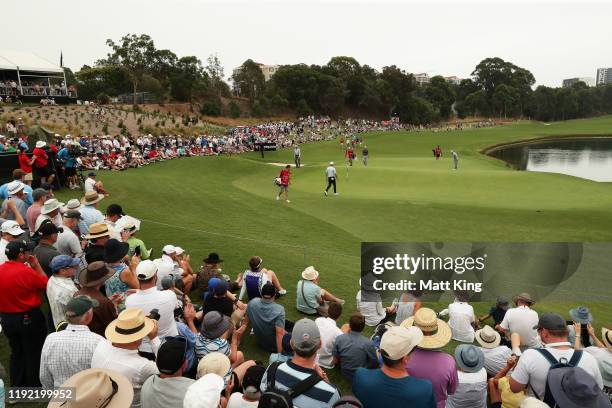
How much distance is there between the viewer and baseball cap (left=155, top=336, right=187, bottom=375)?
362cm

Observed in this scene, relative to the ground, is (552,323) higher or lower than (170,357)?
lower

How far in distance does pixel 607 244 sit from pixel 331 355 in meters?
12.9

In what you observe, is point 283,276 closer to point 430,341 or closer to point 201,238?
point 201,238

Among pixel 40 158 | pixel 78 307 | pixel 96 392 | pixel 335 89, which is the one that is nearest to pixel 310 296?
pixel 78 307

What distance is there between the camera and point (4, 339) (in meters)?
6.67

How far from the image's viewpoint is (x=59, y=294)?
536 centimetres

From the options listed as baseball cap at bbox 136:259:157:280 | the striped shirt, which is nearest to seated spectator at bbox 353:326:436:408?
the striped shirt

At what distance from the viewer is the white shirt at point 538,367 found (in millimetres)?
4258

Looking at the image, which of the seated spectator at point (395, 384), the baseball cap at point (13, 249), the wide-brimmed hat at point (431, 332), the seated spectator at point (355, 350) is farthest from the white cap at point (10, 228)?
the wide-brimmed hat at point (431, 332)

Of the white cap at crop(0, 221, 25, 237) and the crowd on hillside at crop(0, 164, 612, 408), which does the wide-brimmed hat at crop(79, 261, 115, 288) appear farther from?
the white cap at crop(0, 221, 25, 237)

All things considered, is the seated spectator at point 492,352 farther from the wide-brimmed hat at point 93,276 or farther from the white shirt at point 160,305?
the wide-brimmed hat at point 93,276

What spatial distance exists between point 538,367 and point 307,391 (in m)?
2.55

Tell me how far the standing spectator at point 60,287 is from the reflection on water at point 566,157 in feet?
158

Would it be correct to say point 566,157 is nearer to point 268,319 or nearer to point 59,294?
point 268,319
